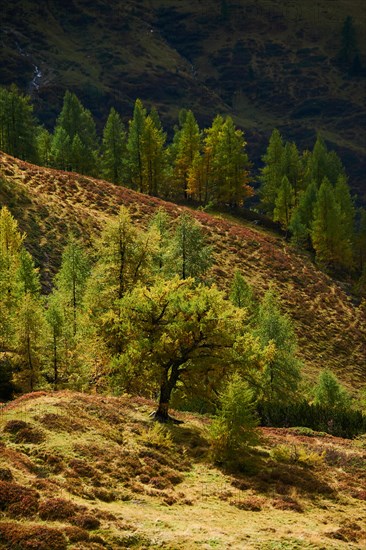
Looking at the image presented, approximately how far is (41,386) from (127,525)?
18375 mm

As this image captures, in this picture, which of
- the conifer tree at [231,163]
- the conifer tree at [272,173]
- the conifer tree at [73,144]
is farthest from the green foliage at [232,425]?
the conifer tree at [272,173]

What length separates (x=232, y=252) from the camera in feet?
211

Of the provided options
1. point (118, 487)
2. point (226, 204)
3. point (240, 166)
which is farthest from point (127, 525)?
point (226, 204)

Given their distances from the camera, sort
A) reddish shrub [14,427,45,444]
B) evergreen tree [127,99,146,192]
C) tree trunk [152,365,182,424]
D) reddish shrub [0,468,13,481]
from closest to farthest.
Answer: reddish shrub [0,468,13,481] < reddish shrub [14,427,45,444] < tree trunk [152,365,182,424] < evergreen tree [127,99,146,192]

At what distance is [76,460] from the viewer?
18.6 m

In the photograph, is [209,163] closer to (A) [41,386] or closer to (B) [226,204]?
(B) [226,204]

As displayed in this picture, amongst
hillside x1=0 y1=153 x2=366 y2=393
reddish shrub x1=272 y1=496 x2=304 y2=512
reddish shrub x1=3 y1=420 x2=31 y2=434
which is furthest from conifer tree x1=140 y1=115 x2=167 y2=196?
reddish shrub x1=272 y1=496 x2=304 y2=512

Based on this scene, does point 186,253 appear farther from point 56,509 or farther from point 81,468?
point 56,509

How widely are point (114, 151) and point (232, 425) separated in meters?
67.2

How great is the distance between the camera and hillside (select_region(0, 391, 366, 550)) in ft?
46.9

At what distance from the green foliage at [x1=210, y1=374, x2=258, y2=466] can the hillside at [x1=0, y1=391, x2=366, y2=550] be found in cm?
77

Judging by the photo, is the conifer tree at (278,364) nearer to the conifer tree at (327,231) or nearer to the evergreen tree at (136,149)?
the conifer tree at (327,231)

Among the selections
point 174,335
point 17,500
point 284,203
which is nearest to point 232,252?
point 284,203

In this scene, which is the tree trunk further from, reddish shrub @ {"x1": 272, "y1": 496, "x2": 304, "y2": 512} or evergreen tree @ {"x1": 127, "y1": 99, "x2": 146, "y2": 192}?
evergreen tree @ {"x1": 127, "y1": 99, "x2": 146, "y2": 192}
